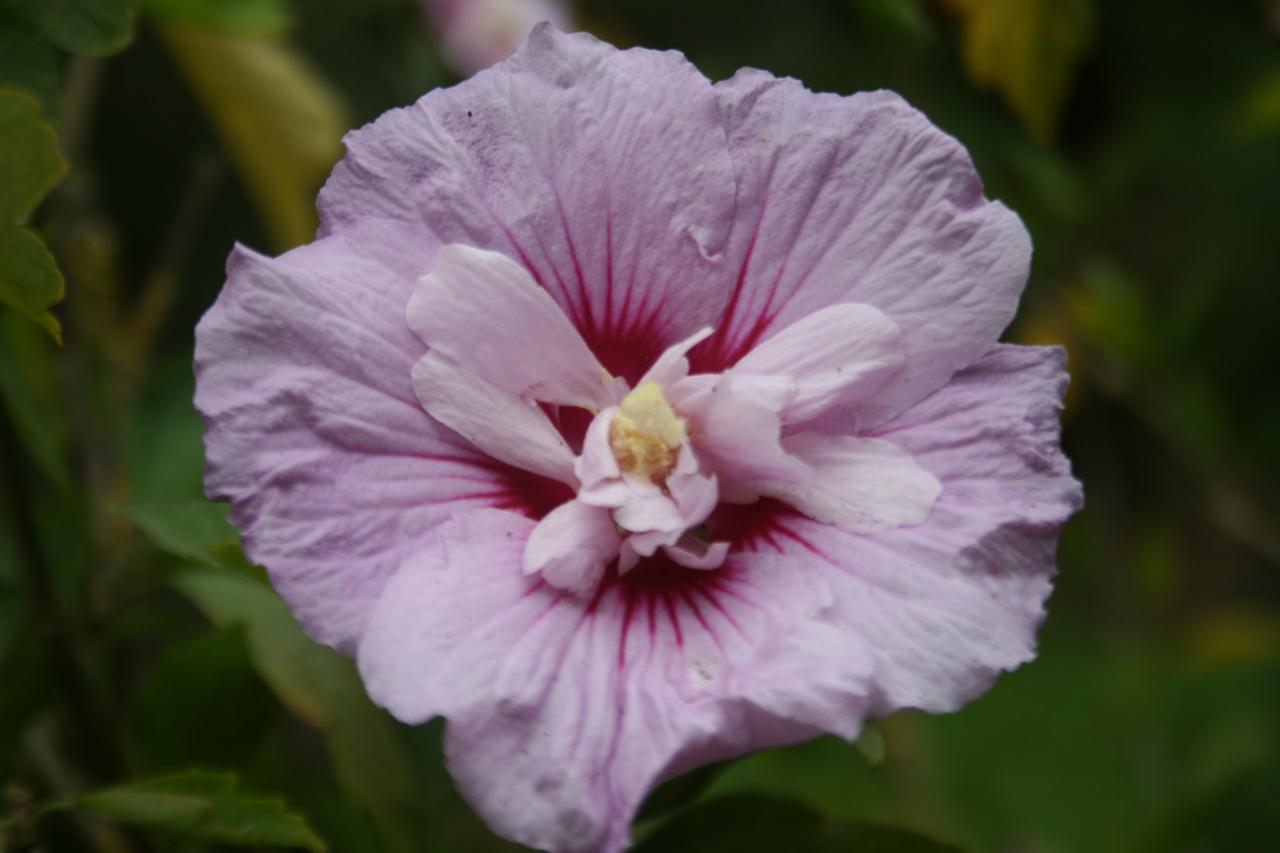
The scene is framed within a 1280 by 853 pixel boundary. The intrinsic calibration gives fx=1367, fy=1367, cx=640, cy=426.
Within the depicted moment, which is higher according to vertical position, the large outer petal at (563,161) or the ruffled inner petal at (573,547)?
the large outer petal at (563,161)

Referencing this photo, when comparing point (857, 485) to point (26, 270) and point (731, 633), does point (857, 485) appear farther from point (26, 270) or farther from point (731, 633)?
point (26, 270)

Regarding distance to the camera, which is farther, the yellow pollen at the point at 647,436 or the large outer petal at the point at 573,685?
the yellow pollen at the point at 647,436

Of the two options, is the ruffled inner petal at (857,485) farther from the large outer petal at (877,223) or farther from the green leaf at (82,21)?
the green leaf at (82,21)

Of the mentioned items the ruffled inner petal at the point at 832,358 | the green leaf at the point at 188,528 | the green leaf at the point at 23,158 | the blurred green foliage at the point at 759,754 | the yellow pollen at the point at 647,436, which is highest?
the ruffled inner petal at the point at 832,358

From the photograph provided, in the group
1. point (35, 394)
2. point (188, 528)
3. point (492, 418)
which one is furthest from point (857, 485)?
point (35, 394)

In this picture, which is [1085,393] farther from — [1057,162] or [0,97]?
[0,97]

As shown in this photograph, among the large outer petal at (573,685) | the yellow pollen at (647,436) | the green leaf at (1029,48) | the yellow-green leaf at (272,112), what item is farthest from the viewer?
the yellow-green leaf at (272,112)

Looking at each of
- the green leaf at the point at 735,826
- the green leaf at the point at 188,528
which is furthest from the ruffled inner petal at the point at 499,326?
the green leaf at the point at 735,826
